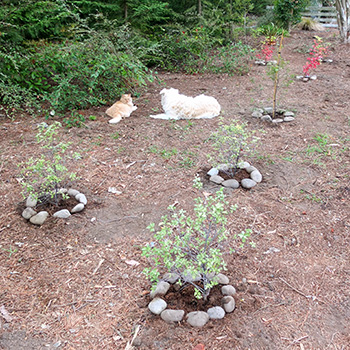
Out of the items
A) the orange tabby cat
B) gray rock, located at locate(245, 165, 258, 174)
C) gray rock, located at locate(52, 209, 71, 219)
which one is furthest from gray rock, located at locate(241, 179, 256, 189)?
the orange tabby cat

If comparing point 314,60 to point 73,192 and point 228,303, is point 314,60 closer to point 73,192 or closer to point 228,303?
point 73,192

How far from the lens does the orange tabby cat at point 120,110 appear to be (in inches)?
222

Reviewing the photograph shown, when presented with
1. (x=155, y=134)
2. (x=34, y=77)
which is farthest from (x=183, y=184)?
(x=34, y=77)

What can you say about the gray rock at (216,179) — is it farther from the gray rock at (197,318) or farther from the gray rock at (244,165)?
the gray rock at (197,318)

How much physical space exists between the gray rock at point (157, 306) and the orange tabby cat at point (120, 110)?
3658mm

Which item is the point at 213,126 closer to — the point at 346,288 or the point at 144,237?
the point at 144,237

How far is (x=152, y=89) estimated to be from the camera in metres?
7.23

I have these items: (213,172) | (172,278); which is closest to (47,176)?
(172,278)

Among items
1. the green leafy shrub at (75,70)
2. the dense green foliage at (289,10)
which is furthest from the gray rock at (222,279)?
the dense green foliage at (289,10)

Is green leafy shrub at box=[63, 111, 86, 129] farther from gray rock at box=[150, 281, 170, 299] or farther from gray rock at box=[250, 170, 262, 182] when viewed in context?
gray rock at box=[150, 281, 170, 299]

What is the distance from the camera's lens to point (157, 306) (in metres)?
2.41

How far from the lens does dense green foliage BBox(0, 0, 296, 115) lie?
5711 mm

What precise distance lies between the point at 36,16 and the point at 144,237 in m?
5.28

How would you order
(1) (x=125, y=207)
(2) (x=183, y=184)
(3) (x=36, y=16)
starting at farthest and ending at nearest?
(3) (x=36, y=16)
(2) (x=183, y=184)
(1) (x=125, y=207)
